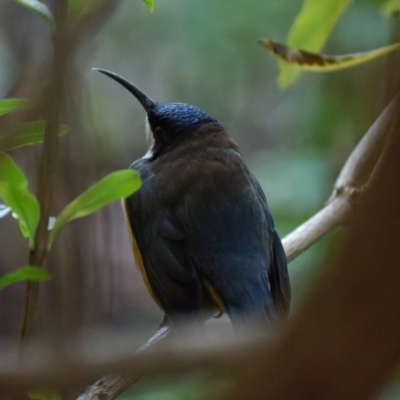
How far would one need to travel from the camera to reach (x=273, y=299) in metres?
2.33

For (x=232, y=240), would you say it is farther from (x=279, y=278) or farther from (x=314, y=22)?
(x=314, y=22)

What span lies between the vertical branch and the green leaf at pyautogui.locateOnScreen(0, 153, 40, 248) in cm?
2

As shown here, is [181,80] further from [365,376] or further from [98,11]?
[365,376]

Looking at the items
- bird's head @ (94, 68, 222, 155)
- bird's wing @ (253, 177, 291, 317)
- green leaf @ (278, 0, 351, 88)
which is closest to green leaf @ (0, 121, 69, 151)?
green leaf @ (278, 0, 351, 88)

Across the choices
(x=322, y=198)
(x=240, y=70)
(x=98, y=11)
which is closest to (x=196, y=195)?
(x=322, y=198)

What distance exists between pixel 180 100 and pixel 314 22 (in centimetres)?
293

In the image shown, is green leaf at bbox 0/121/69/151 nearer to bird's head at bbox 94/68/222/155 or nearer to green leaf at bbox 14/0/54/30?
green leaf at bbox 14/0/54/30

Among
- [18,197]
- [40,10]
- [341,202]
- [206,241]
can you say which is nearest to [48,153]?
[18,197]

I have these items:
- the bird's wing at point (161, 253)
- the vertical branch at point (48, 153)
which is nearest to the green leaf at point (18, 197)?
the vertical branch at point (48, 153)

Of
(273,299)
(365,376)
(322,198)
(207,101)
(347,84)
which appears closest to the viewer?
(365,376)

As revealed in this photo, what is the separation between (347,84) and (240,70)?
135 centimetres

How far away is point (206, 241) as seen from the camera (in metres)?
2.36

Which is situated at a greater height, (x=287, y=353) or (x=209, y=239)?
(x=287, y=353)

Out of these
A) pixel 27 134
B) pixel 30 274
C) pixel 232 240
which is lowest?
pixel 232 240
